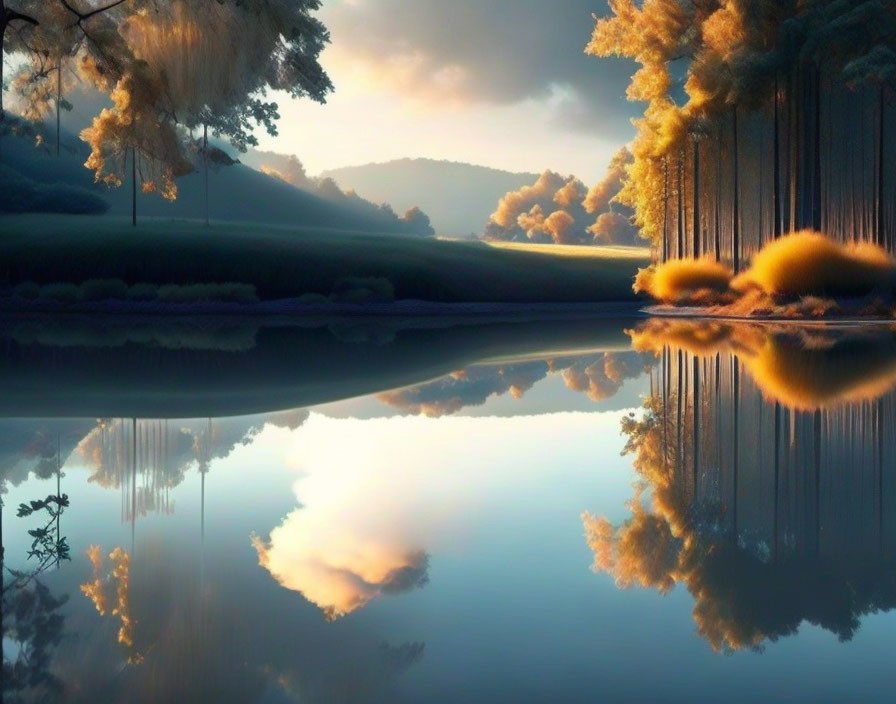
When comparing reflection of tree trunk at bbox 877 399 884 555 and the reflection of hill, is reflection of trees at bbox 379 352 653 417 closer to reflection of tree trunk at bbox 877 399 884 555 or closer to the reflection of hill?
the reflection of hill

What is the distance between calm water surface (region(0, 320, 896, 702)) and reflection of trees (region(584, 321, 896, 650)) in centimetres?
2

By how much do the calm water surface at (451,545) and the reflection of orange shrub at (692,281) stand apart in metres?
12.2

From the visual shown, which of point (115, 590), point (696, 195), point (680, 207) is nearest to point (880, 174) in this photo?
point (696, 195)

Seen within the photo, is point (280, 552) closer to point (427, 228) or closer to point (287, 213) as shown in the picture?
point (287, 213)

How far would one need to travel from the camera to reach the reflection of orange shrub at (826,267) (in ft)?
55.3

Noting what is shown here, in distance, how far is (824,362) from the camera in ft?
32.2

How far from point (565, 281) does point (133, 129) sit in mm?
13777

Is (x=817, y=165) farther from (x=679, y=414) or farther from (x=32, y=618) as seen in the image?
(x=32, y=618)

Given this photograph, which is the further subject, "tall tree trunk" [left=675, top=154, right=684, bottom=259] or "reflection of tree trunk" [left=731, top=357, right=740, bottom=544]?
"tall tree trunk" [left=675, top=154, right=684, bottom=259]

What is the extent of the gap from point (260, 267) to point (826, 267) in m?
12.0

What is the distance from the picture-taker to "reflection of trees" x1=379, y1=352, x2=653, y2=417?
25.4 ft

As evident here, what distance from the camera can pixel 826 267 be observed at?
16.9 meters

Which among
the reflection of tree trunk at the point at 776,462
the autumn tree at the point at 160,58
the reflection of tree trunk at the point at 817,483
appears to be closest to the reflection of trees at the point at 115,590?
the reflection of tree trunk at the point at 776,462

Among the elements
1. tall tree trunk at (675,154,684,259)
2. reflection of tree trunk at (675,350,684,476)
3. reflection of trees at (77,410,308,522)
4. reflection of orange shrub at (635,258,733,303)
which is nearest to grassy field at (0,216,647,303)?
tall tree trunk at (675,154,684,259)
